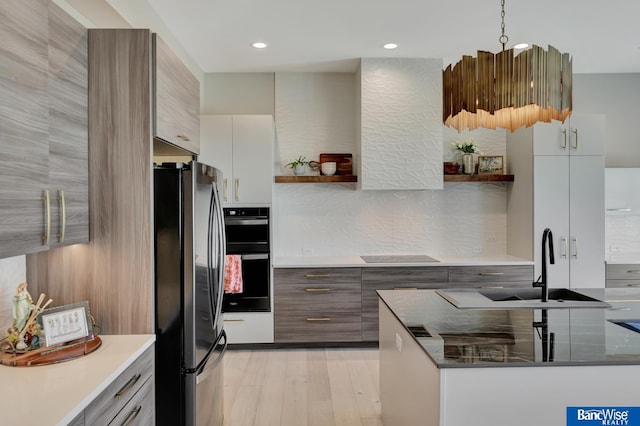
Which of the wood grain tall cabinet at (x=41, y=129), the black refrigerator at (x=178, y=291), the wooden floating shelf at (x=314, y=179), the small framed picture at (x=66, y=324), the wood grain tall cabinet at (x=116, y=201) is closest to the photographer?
the wood grain tall cabinet at (x=41, y=129)

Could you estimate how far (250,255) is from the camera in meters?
4.04

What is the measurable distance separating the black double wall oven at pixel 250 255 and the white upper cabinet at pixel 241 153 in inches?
6.7

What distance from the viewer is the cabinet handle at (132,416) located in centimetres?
158

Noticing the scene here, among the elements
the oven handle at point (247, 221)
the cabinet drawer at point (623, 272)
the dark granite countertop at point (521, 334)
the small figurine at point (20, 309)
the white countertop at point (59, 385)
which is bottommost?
the cabinet drawer at point (623, 272)

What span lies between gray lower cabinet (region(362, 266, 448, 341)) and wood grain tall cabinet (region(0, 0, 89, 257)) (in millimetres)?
2716

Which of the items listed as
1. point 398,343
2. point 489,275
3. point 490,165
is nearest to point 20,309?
point 398,343

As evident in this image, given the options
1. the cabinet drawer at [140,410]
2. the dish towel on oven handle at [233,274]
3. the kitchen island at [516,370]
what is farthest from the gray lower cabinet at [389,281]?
the cabinet drawer at [140,410]

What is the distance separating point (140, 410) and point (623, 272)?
4.30 meters

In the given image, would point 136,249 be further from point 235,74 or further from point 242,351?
point 235,74

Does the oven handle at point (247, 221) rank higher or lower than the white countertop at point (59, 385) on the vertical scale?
higher

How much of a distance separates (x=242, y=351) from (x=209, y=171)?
7.91 ft

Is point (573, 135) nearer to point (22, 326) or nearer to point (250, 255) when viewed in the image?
point (250, 255)

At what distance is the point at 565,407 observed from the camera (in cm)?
148

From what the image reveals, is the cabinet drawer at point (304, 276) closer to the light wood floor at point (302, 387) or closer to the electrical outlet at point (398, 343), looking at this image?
the light wood floor at point (302, 387)
